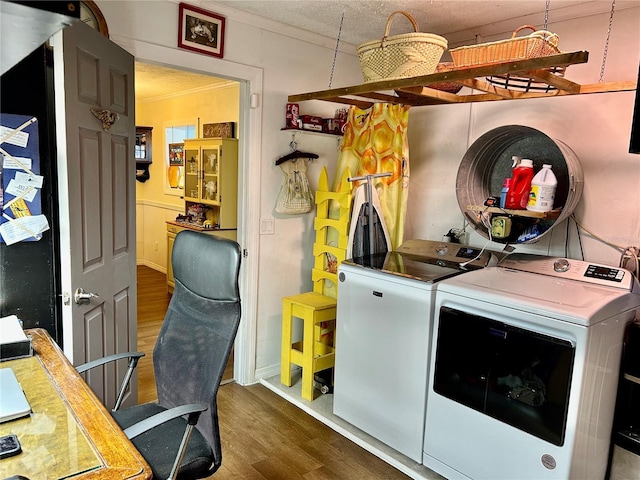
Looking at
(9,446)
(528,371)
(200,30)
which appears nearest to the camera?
(9,446)

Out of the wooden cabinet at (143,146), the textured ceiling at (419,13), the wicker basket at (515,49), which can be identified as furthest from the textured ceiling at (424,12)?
the wooden cabinet at (143,146)

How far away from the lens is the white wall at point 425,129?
229cm

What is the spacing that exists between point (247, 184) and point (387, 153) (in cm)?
91

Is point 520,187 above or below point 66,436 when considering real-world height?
above

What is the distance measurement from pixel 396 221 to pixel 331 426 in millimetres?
1280

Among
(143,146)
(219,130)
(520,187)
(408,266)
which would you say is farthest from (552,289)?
(143,146)

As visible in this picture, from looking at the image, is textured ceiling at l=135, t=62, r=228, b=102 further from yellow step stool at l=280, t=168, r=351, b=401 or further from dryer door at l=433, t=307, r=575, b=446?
dryer door at l=433, t=307, r=575, b=446

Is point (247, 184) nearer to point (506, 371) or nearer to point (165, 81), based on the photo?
point (506, 371)

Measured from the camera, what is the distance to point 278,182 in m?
3.13

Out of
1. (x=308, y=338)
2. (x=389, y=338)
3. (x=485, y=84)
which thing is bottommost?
(x=308, y=338)

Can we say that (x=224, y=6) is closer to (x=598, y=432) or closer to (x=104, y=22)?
(x=104, y=22)

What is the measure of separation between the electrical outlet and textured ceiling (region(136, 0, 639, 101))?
1207mm

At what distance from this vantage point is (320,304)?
9.65 feet

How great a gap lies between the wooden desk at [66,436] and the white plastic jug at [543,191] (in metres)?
1.98
